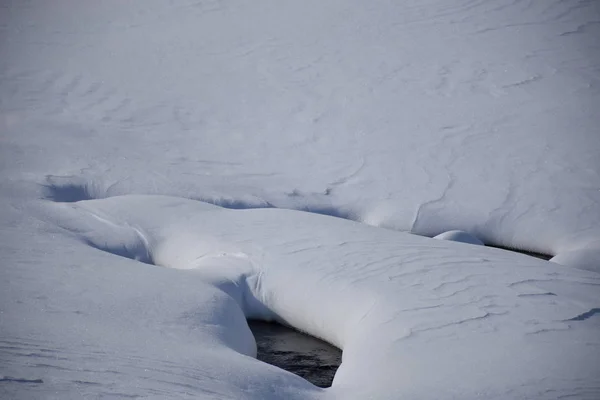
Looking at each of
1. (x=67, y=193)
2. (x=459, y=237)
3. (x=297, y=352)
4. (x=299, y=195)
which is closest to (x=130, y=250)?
(x=67, y=193)

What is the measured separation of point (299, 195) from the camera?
5262 mm

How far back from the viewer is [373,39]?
691cm

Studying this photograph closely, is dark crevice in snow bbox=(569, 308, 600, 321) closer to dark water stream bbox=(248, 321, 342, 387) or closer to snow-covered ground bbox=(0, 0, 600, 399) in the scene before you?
snow-covered ground bbox=(0, 0, 600, 399)

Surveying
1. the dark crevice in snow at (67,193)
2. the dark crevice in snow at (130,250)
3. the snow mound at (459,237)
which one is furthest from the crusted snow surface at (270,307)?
the snow mound at (459,237)

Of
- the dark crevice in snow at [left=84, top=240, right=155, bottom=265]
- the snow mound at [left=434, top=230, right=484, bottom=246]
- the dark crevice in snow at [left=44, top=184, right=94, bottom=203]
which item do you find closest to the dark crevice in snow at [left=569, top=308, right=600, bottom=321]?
→ the snow mound at [left=434, top=230, right=484, bottom=246]

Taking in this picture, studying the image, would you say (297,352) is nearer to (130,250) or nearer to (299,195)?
(130,250)

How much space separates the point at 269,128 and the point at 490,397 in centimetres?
382

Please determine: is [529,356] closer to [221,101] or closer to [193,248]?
[193,248]

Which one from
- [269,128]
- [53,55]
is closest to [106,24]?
[53,55]

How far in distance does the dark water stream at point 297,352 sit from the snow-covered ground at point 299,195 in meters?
0.07

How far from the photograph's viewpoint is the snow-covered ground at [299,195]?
2.75m

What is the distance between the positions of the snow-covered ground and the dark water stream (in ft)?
0.24

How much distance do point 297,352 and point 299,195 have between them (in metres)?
1.87

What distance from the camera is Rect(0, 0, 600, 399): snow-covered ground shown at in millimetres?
2752
